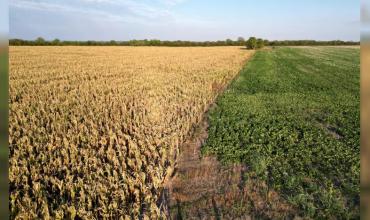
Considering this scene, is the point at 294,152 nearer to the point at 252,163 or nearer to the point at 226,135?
the point at 252,163

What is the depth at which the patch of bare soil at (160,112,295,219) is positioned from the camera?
550 centimetres

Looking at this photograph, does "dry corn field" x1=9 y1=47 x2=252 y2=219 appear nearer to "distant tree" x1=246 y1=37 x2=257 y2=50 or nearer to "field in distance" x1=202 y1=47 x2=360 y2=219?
"field in distance" x1=202 y1=47 x2=360 y2=219

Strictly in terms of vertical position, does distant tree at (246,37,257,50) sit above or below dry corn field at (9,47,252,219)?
above

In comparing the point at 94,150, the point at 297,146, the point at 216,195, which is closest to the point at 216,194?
the point at 216,195

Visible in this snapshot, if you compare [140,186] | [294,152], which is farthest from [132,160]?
[294,152]

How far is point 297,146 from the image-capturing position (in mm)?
8312

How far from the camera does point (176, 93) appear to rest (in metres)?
15.4

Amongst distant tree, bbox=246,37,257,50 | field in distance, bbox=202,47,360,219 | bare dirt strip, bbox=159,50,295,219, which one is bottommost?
bare dirt strip, bbox=159,50,295,219

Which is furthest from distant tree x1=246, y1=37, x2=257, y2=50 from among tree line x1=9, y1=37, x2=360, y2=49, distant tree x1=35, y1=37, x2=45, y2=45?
distant tree x1=35, y1=37, x2=45, y2=45

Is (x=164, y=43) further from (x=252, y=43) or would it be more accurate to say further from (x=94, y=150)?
(x=94, y=150)

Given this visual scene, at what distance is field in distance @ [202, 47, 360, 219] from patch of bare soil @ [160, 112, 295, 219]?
0.25 ft

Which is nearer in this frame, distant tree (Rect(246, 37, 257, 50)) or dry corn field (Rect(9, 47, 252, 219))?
dry corn field (Rect(9, 47, 252, 219))

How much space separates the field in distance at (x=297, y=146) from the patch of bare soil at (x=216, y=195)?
0.08m

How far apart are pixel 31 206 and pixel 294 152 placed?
5660mm
